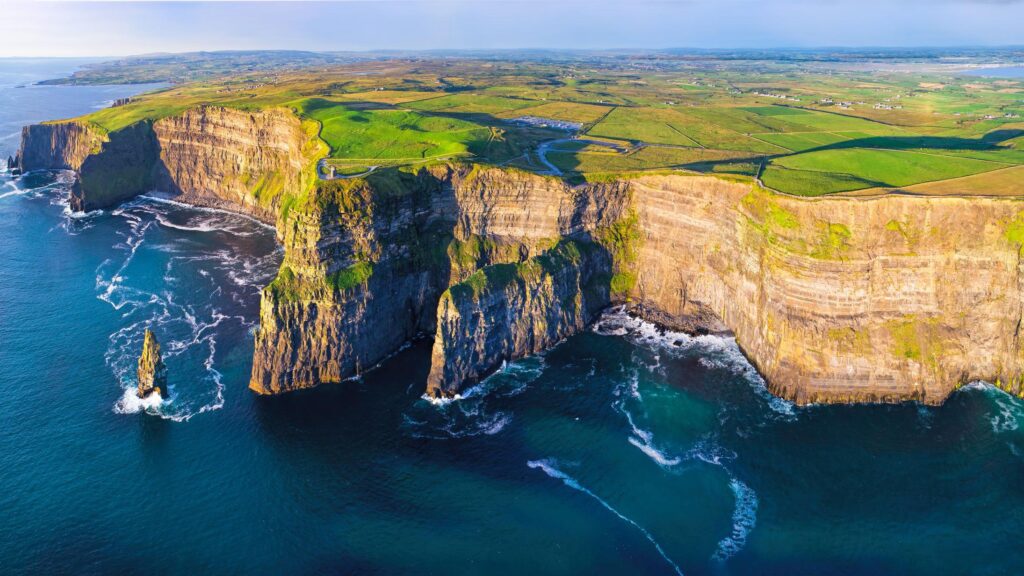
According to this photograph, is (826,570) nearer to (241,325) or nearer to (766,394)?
(766,394)

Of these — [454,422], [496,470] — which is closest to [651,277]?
[454,422]

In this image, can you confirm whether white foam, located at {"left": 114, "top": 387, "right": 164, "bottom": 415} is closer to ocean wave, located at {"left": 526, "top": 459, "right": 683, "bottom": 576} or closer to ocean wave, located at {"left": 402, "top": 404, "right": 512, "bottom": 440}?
ocean wave, located at {"left": 402, "top": 404, "right": 512, "bottom": 440}

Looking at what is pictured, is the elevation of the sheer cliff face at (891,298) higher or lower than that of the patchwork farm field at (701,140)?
lower

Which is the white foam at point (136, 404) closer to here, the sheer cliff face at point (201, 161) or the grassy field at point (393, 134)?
the grassy field at point (393, 134)

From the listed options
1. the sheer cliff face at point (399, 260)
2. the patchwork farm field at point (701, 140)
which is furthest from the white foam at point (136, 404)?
the patchwork farm field at point (701, 140)

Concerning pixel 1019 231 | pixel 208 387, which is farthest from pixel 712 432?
pixel 208 387

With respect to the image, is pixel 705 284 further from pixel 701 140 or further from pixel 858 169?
pixel 701 140
